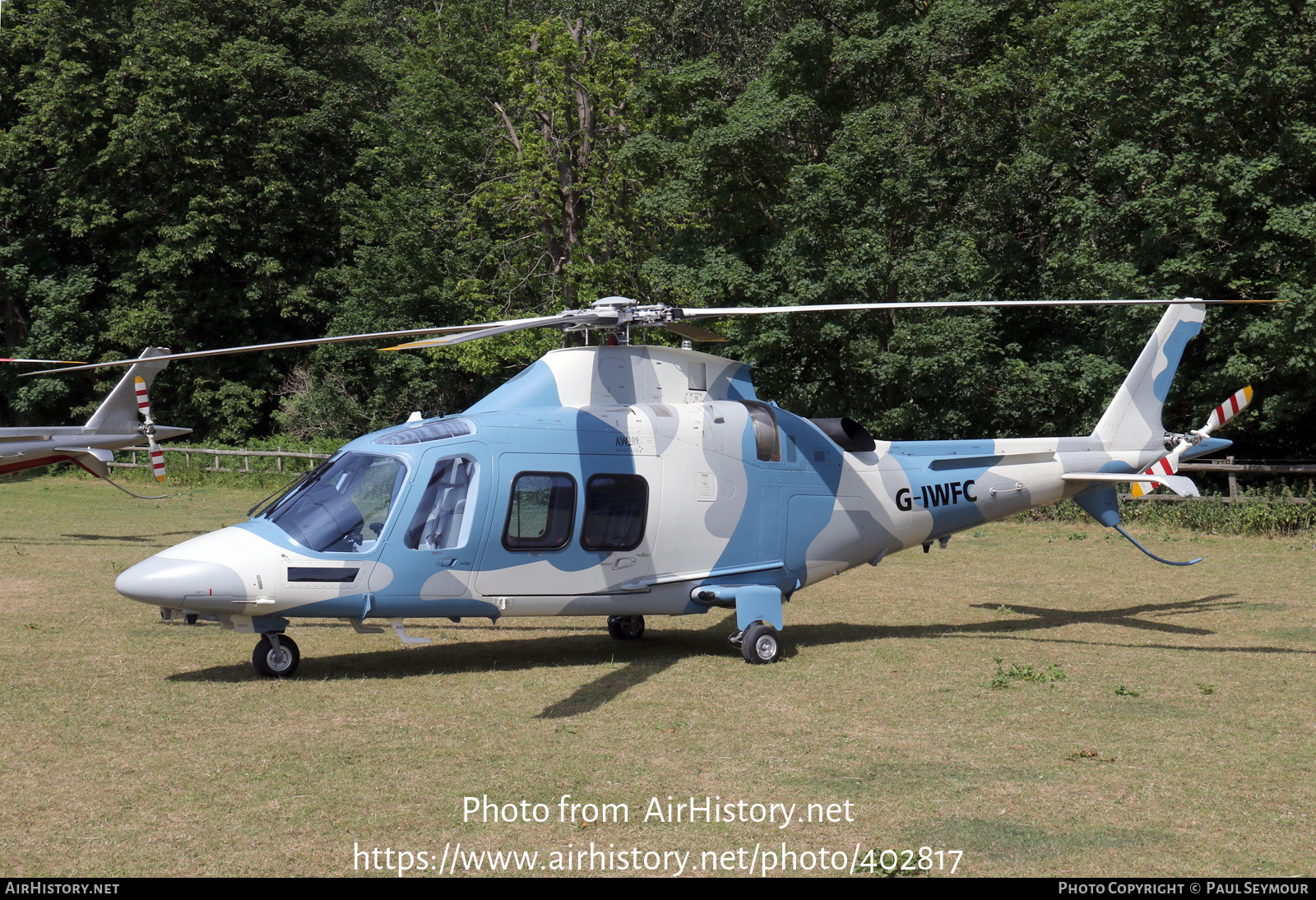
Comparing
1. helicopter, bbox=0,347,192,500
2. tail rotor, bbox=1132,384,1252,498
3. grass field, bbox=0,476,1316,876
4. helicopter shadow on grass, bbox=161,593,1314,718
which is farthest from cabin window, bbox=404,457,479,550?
helicopter, bbox=0,347,192,500

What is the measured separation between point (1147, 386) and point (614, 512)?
23.2 feet

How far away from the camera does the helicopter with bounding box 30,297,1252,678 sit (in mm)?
9492

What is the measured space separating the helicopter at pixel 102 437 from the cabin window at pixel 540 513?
1262 centimetres

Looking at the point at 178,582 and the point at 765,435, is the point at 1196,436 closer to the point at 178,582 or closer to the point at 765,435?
the point at 765,435

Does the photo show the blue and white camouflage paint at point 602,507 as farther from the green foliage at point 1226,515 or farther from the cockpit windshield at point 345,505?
the green foliage at point 1226,515

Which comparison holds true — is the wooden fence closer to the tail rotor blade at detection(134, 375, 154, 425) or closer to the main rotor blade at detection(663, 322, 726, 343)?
the tail rotor blade at detection(134, 375, 154, 425)

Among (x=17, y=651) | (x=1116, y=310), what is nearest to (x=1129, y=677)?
(x=17, y=651)

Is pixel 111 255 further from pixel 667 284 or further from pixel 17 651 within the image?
pixel 17 651

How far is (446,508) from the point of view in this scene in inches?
391

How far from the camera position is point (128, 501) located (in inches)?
1116

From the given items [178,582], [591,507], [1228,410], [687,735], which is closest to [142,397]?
[178,582]

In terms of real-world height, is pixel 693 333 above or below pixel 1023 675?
above

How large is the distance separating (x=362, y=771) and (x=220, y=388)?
124ft

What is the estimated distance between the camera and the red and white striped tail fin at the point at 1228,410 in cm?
1314
